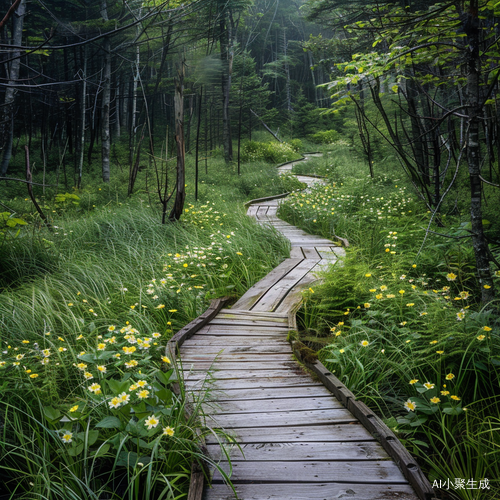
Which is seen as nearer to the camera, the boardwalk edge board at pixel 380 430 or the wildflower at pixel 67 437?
the boardwalk edge board at pixel 380 430

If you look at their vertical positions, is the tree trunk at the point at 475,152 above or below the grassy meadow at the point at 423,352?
above

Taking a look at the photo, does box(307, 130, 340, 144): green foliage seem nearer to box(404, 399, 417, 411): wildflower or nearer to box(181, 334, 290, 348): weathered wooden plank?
box(181, 334, 290, 348): weathered wooden plank

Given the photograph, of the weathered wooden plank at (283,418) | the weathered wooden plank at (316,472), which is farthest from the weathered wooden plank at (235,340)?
the weathered wooden plank at (316,472)

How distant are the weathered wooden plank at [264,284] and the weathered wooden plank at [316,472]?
216cm

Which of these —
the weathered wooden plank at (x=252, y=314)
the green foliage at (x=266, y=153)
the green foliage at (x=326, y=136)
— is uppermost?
the green foliage at (x=326, y=136)

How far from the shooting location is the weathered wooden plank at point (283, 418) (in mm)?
2066

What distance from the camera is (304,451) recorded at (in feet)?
6.07

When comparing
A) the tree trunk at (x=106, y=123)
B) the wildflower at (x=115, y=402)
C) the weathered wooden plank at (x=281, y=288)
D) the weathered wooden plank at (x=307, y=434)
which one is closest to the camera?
the wildflower at (x=115, y=402)

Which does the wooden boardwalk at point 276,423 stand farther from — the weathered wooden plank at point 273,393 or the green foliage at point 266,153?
the green foliage at point 266,153

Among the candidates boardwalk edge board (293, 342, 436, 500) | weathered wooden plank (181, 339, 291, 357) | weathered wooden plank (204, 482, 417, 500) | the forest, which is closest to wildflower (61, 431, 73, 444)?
the forest

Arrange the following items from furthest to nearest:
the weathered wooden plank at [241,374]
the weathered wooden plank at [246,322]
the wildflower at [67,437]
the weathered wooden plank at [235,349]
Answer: the weathered wooden plank at [246,322] < the weathered wooden plank at [235,349] < the weathered wooden plank at [241,374] < the wildflower at [67,437]

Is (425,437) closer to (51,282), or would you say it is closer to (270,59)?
(51,282)

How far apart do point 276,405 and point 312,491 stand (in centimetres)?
66

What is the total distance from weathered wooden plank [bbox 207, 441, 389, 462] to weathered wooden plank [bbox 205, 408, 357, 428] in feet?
0.54
